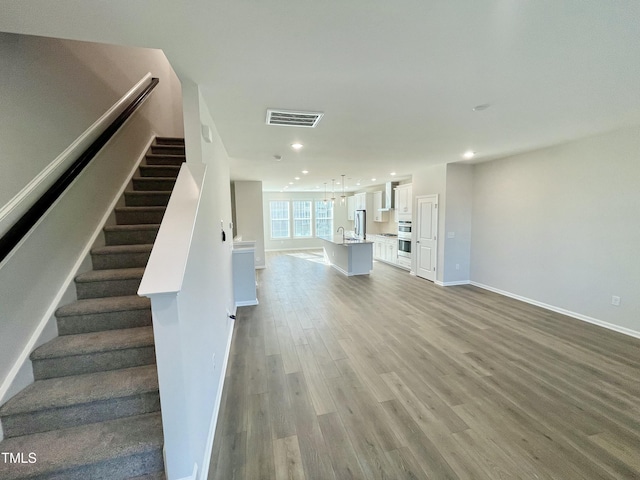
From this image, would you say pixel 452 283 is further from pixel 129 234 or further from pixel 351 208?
pixel 351 208

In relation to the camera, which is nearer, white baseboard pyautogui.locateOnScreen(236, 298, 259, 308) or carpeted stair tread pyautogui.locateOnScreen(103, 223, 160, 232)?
carpeted stair tread pyautogui.locateOnScreen(103, 223, 160, 232)

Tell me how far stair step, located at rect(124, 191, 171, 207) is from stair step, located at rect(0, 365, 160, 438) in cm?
179

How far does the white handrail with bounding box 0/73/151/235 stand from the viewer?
1.50m

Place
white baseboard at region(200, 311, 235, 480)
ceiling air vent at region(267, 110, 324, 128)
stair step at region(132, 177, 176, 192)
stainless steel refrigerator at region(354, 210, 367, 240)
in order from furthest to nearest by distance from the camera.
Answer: stainless steel refrigerator at region(354, 210, 367, 240)
stair step at region(132, 177, 176, 192)
ceiling air vent at region(267, 110, 324, 128)
white baseboard at region(200, 311, 235, 480)

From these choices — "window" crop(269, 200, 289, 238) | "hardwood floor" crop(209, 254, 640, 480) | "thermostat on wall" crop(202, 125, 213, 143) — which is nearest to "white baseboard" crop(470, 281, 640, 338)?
"hardwood floor" crop(209, 254, 640, 480)

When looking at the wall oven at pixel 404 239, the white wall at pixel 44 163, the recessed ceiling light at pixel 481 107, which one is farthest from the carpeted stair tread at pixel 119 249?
the wall oven at pixel 404 239

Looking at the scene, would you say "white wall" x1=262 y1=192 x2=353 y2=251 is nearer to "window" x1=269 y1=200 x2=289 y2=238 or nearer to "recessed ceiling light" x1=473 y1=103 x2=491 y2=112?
"window" x1=269 y1=200 x2=289 y2=238

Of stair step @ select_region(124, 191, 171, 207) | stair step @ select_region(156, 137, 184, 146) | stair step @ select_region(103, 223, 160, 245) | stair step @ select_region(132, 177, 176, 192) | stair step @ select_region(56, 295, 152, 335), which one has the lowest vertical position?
stair step @ select_region(56, 295, 152, 335)

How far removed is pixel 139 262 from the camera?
90.3 inches

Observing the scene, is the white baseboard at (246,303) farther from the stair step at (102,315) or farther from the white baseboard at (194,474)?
the white baseboard at (194,474)

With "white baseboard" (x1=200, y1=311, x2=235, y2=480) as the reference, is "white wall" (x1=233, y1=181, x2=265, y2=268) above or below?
above

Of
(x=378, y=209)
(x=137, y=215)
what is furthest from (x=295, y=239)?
(x=137, y=215)

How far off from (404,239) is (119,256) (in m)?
6.46

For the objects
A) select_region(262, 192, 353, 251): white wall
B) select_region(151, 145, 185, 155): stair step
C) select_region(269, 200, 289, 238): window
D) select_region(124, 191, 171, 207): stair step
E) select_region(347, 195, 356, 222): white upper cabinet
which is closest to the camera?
select_region(124, 191, 171, 207): stair step
